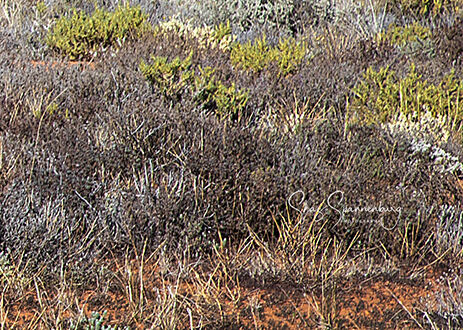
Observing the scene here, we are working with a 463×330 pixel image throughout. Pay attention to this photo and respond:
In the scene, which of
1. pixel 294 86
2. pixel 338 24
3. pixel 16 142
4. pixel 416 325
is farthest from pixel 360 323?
pixel 338 24

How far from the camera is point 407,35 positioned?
6398 millimetres

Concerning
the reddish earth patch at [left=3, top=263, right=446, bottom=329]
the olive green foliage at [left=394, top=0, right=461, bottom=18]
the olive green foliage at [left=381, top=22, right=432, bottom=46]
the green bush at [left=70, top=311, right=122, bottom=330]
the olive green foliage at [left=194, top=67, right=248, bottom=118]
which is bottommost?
the reddish earth patch at [left=3, top=263, right=446, bottom=329]

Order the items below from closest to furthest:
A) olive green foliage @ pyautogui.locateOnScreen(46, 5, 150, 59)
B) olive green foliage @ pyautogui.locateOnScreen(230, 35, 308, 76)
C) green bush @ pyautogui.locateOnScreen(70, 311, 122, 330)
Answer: green bush @ pyautogui.locateOnScreen(70, 311, 122, 330)
olive green foliage @ pyautogui.locateOnScreen(230, 35, 308, 76)
olive green foliage @ pyautogui.locateOnScreen(46, 5, 150, 59)

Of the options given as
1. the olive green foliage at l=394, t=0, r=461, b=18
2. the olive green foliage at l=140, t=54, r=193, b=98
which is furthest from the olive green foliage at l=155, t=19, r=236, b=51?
the olive green foliage at l=394, t=0, r=461, b=18

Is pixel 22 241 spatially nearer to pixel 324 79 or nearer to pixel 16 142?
pixel 16 142

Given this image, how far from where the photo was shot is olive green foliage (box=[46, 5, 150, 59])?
618 cm

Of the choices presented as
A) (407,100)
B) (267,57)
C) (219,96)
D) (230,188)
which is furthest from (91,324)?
(267,57)

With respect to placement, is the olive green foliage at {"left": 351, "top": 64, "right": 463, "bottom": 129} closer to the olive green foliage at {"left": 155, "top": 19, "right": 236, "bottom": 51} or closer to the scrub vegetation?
the scrub vegetation

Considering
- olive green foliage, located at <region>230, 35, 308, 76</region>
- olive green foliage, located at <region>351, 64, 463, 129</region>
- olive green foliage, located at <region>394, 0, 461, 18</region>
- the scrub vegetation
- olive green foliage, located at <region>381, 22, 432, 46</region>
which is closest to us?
the scrub vegetation

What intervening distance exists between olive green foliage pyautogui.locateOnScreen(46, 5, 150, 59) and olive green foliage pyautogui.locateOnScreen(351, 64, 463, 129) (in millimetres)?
2571

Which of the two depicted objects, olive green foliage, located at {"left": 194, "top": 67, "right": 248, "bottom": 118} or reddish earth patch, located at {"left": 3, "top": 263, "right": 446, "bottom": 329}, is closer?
reddish earth patch, located at {"left": 3, "top": 263, "right": 446, "bottom": 329}

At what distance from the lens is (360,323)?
9.32 ft

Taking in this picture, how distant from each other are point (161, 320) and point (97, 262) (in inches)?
22.8

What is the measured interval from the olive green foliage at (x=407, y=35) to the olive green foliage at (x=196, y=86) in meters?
2.10
